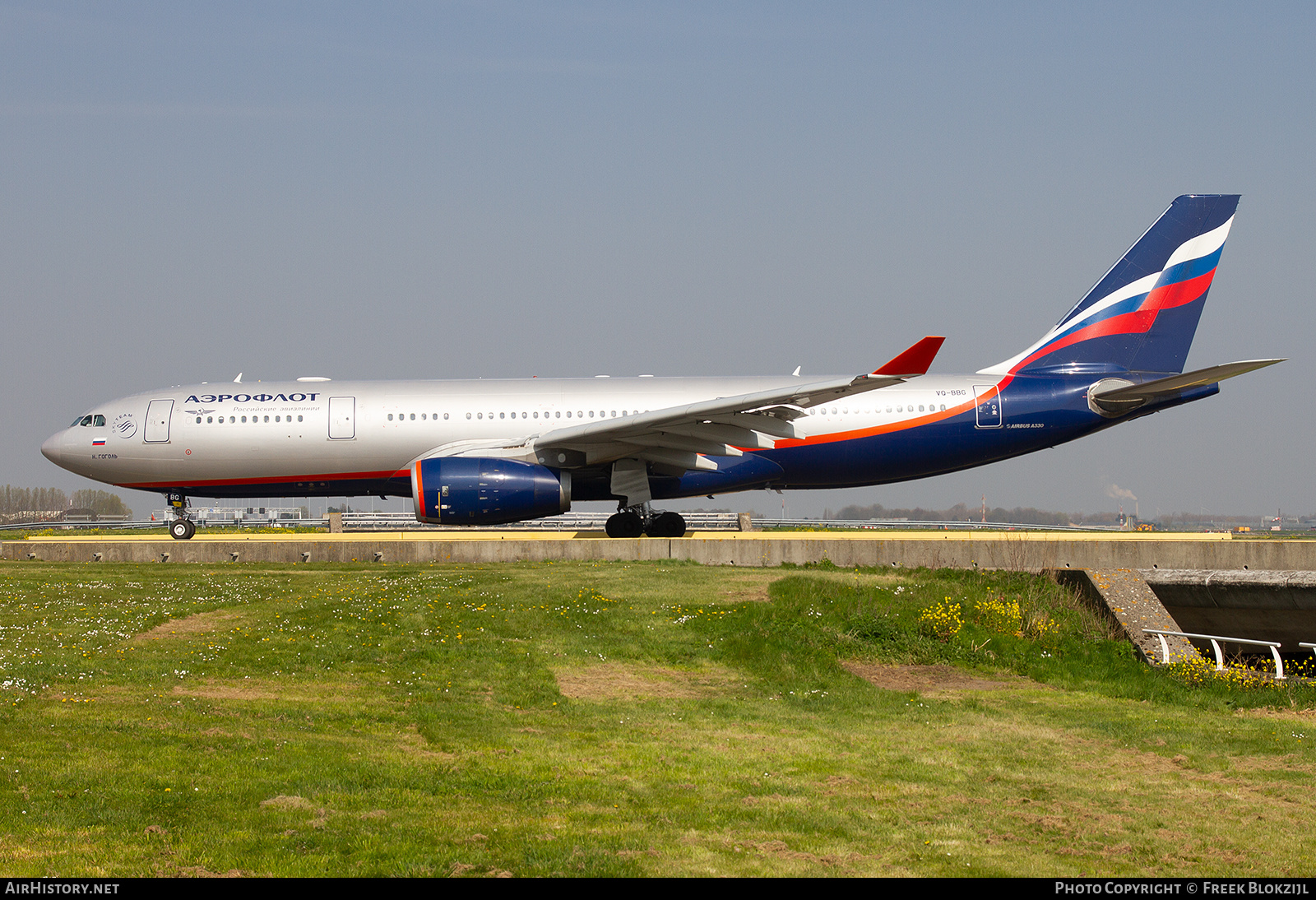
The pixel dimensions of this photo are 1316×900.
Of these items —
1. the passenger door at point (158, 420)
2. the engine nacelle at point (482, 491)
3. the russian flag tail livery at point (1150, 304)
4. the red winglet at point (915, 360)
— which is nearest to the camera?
the red winglet at point (915, 360)

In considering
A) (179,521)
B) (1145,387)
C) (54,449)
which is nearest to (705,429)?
(1145,387)

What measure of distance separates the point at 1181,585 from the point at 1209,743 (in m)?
9.06

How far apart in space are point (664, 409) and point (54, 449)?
14071mm

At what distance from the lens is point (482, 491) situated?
20594 millimetres

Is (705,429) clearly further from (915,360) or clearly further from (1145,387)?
(1145,387)

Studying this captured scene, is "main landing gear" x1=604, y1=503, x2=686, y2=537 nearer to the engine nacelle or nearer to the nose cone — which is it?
the engine nacelle

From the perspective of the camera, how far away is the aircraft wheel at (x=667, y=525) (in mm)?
22859

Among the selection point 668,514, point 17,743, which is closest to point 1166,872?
point 17,743

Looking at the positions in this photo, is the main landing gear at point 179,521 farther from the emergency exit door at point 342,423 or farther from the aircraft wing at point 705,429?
the aircraft wing at point 705,429

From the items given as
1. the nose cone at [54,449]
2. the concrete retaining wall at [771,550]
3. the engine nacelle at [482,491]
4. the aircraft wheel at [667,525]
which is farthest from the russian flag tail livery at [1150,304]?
the nose cone at [54,449]

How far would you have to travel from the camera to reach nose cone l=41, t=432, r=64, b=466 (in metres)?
24.4

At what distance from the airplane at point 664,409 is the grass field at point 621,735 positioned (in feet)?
20.7

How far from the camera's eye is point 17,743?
25.0 feet

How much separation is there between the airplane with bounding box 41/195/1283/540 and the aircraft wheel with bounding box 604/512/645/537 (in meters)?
0.03
